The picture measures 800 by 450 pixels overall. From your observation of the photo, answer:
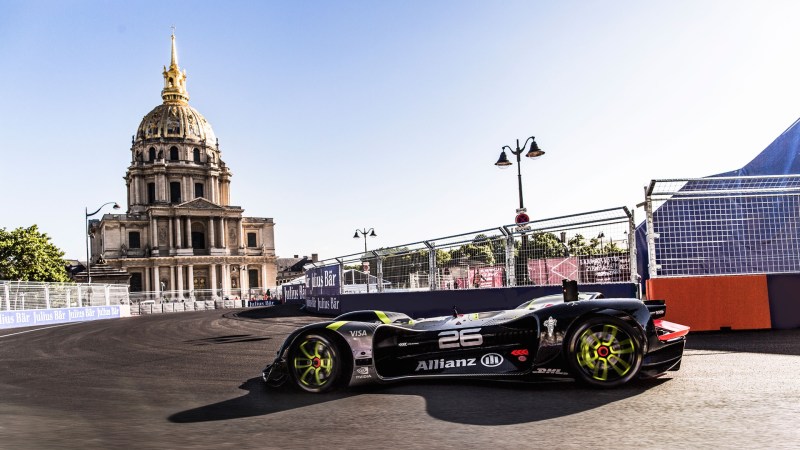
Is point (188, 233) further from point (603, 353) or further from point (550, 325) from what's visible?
point (603, 353)

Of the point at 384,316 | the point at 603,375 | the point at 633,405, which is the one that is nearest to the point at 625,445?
the point at 633,405

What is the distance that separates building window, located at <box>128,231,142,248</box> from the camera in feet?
325

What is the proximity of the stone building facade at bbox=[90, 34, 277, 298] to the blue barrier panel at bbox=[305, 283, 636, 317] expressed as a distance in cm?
7776

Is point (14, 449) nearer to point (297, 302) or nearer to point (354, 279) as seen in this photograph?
point (354, 279)

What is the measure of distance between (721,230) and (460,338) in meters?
6.78

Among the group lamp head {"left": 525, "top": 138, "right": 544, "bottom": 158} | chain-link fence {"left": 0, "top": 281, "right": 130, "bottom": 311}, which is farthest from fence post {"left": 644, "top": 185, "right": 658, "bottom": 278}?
chain-link fence {"left": 0, "top": 281, "right": 130, "bottom": 311}

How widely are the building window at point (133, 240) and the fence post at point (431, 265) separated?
93948 mm

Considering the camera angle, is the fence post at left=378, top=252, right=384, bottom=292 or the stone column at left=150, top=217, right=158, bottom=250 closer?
the fence post at left=378, top=252, right=384, bottom=292

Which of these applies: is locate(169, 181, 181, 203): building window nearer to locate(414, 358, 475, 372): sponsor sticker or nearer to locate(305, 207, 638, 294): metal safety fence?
locate(305, 207, 638, 294): metal safety fence

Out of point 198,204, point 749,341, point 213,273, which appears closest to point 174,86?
point 198,204

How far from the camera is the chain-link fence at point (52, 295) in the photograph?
1068 inches

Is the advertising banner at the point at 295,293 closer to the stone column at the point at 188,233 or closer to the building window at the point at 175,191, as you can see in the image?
the stone column at the point at 188,233

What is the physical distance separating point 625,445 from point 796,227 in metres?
8.89

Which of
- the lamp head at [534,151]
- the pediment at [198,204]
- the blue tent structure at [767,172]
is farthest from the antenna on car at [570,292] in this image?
the pediment at [198,204]
